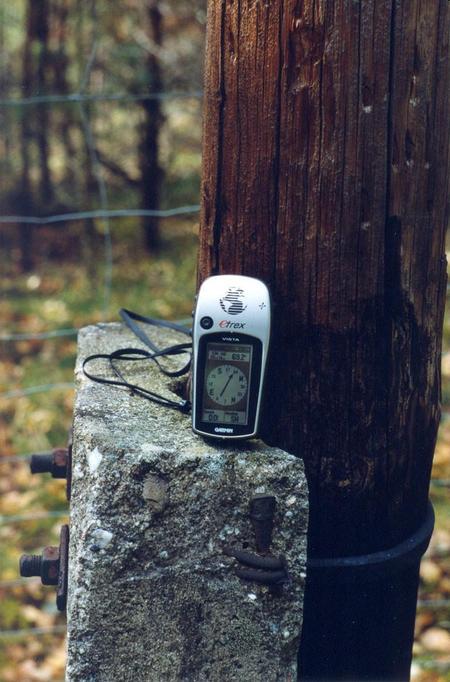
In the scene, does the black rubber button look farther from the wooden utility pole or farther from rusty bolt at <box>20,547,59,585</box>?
rusty bolt at <box>20,547,59,585</box>

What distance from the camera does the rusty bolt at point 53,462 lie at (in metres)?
1.98

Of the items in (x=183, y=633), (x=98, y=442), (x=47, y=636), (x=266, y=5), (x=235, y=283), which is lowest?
(x=47, y=636)

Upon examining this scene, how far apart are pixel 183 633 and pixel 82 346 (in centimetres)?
81

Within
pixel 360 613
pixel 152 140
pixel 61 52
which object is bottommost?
pixel 360 613

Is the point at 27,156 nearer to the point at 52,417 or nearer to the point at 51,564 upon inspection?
the point at 52,417

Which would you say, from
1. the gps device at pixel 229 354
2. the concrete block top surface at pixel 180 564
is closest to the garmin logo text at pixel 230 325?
the gps device at pixel 229 354

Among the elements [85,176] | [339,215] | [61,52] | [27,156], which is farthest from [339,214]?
[27,156]

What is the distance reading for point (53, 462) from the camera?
78.2 inches

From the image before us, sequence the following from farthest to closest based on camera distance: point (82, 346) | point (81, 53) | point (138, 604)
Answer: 1. point (81, 53)
2. point (82, 346)
3. point (138, 604)

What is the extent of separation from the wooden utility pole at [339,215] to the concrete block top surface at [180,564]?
0.14m

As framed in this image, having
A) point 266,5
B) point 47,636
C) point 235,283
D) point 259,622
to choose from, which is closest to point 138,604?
point 259,622

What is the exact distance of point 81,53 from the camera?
642 centimetres

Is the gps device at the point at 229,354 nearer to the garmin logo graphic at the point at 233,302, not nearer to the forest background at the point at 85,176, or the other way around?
the garmin logo graphic at the point at 233,302

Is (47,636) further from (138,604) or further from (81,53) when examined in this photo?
(81,53)
